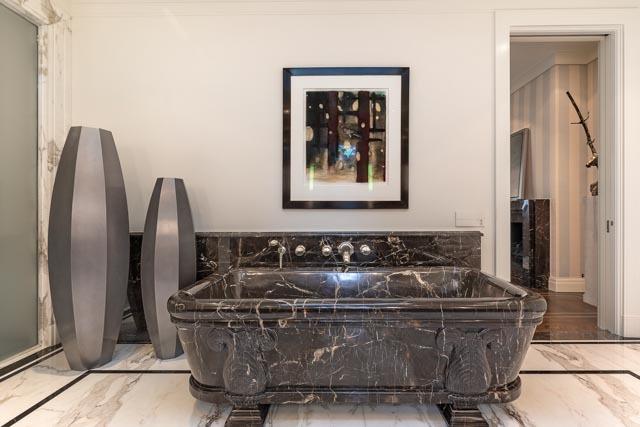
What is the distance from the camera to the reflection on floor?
2.54 metres

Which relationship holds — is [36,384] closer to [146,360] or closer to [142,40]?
[146,360]

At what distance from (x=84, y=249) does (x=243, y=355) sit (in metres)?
1.14

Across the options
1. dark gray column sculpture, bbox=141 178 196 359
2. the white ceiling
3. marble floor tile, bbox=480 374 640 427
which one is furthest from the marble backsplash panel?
the white ceiling

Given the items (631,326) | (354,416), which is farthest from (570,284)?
(354,416)

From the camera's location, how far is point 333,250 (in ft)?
7.96

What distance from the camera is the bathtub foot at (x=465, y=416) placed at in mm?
1458

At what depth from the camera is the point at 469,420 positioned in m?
1.46

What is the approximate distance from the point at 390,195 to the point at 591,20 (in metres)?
1.76

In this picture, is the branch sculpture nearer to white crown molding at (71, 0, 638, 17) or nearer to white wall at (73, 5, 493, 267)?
white crown molding at (71, 0, 638, 17)

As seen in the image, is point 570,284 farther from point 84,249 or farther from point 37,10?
point 37,10

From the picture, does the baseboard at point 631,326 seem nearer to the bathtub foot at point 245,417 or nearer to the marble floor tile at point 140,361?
the bathtub foot at point 245,417

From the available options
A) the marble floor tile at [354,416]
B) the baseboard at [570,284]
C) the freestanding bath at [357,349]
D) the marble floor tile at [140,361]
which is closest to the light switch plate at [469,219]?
the freestanding bath at [357,349]

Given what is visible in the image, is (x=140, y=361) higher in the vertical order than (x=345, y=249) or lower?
lower

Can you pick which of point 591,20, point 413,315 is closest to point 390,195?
point 413,315
